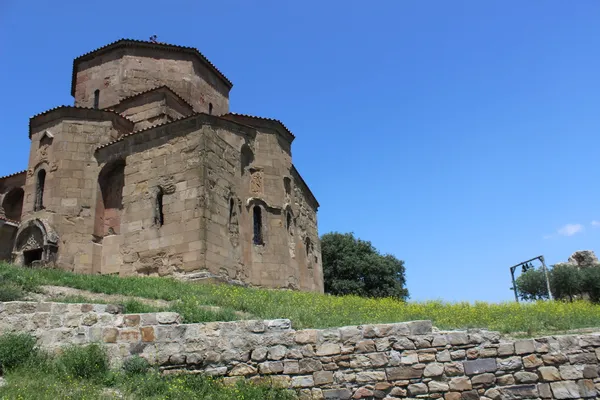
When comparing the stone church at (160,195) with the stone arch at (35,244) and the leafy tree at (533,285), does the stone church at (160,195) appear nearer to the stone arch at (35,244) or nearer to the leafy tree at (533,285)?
the stone arch at (35,244)

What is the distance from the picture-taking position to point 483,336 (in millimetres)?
7320

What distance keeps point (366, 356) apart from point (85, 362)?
4076mm

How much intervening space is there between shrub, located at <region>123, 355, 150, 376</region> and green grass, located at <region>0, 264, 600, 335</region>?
1.05 m

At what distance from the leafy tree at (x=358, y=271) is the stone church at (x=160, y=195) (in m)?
12.6

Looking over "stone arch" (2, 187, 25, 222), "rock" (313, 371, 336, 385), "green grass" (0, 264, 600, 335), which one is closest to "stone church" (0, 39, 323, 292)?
"stone arch" (2, 187, 25, 222)

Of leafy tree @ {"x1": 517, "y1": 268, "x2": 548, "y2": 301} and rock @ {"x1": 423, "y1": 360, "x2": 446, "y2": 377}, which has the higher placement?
leafy tree @ {"x1": 517, "y1": 268, "x2": 548, "y2": 301}

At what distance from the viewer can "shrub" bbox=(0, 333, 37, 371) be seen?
724 centimetres

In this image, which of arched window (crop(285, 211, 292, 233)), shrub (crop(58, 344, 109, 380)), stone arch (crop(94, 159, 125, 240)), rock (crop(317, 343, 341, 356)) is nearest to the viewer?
shrub (crop(58, 344, 109, 380))

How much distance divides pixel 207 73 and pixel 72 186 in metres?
8.39

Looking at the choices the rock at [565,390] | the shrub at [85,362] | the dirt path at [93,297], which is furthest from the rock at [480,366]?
the shrub at [85,362]

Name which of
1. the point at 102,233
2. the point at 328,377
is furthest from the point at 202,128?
the point at 328,377

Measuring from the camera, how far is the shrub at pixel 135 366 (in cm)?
739

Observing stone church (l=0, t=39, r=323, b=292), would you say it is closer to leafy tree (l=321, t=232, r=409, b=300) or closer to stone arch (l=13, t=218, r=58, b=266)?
stone arch (l=13, t=218, r=58, b=266)

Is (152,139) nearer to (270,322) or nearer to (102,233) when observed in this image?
(102,233)
